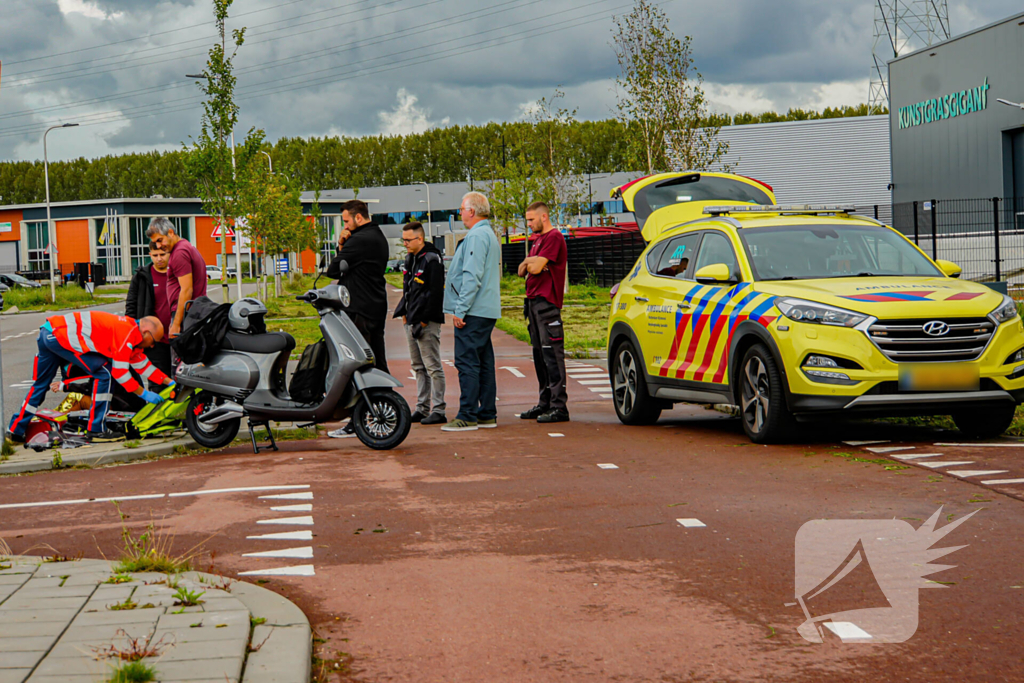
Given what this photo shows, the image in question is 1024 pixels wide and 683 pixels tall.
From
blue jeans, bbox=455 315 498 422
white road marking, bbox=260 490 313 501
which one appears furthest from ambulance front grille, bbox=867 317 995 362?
white road marking, bbox=260 490 313 501

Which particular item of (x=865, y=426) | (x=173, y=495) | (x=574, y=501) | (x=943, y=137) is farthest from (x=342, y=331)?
(x=943, y=137)

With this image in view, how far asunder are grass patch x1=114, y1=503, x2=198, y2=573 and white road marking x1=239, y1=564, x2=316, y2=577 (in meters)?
0.27

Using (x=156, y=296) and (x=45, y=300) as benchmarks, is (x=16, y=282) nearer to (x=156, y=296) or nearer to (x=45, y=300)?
(x=45, y=300)

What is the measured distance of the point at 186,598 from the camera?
4277 millimetres

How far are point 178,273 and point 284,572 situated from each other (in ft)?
18.5

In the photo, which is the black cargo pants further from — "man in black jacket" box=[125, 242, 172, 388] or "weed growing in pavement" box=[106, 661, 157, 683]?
"weed growing in pavement" box=[106, 661, 157, 683]

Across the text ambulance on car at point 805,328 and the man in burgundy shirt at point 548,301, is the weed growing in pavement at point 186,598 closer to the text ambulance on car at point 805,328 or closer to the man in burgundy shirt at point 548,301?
the text ambulance on car at point 805,328

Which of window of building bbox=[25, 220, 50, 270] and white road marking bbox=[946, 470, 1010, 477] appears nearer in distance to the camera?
white road marking bbox=[946, 470, 1010, 477]

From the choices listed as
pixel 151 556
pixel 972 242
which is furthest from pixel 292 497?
pixel 972 242

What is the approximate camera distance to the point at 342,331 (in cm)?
895

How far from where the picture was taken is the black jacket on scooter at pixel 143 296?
1034 cm

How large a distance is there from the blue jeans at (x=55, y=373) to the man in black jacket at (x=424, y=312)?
2.69 metres

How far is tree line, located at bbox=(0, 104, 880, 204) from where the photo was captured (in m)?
122

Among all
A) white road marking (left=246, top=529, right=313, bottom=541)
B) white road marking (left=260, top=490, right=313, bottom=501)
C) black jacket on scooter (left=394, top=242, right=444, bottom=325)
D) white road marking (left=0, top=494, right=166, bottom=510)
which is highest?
black jacket on scooter (left=394, top=242, right=444, bottom=325)
